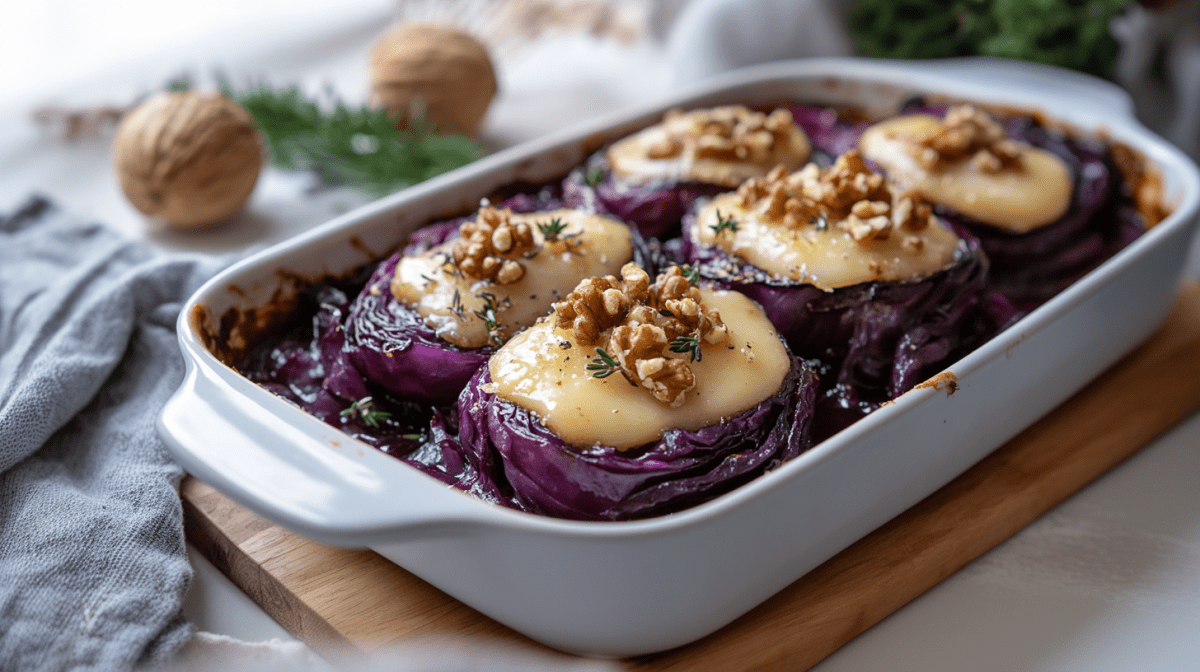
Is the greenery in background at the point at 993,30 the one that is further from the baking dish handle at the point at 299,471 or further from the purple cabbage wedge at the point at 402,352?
the baking dish handle at the point at 299,471

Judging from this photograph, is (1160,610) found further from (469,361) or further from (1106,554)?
(469,361)

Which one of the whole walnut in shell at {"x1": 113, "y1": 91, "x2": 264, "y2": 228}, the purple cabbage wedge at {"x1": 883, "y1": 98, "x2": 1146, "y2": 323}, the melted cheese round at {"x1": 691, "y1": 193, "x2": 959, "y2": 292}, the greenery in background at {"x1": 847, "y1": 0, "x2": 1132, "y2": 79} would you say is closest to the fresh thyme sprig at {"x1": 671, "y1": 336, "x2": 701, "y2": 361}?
Answer: the melted cheese round at {"x1": 691, "y1": 193, "x2": 959, "y2": 292}

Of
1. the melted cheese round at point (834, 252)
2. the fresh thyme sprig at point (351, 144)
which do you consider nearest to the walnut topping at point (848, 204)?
the melted cheese round at point (834, 252)

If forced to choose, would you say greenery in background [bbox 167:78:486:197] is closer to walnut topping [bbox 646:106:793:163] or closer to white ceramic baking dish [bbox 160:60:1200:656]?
walnut topping [bbox 646:106:793:163]

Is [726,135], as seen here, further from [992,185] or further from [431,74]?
[431,74]

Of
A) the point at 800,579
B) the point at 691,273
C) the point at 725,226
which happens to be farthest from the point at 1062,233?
the point at 800,579

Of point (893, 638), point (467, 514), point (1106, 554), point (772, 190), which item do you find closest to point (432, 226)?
point (772, 190)
